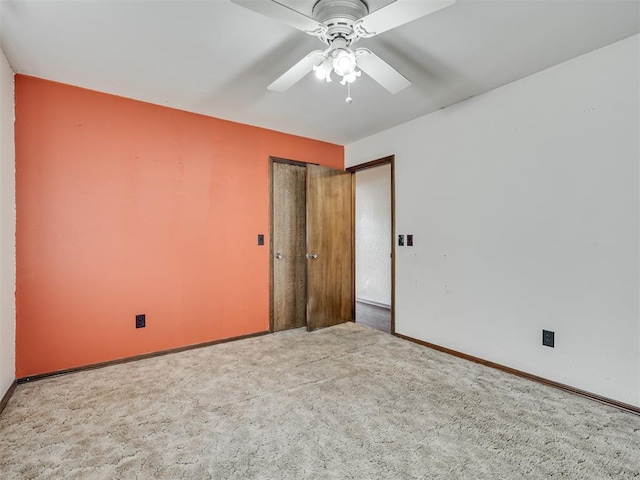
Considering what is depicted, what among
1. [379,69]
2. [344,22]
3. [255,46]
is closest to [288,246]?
[255,46]

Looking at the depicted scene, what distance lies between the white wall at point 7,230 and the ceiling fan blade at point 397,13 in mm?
2438

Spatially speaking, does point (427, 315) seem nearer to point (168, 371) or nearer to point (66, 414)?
point (168, 371)

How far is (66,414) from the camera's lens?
2.03 m

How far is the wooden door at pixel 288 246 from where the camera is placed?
3809 millimetres

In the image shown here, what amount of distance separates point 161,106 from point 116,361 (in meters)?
2.36

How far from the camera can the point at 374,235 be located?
17.8ft

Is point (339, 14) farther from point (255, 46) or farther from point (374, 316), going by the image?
point (374, 316)

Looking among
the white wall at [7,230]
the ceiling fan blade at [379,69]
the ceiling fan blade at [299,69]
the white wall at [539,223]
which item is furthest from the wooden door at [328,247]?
the white wall at [7,230]

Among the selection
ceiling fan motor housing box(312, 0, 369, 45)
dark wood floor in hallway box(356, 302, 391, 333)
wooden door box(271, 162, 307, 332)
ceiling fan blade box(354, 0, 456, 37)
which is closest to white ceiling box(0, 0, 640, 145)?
ceiling fan motor housing box(312, 0, 369, 45)

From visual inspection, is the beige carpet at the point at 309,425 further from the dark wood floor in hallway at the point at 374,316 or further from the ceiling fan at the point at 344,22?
the ceiling fan at the point at 344,22

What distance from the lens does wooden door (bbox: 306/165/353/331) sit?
3822mm

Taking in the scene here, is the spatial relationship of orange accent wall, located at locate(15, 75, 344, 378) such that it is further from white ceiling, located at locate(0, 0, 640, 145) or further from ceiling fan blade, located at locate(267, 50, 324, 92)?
ceiling fan blade, located at locate(267, 50, 324, 92)

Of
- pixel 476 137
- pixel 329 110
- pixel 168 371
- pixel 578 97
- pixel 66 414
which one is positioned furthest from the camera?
pixel 329 110

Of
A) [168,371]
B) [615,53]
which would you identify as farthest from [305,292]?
[615,53]
